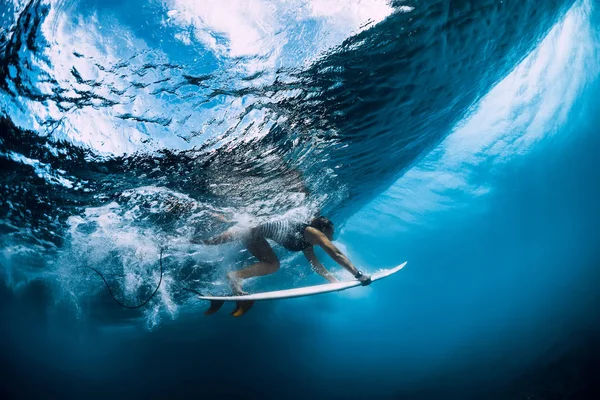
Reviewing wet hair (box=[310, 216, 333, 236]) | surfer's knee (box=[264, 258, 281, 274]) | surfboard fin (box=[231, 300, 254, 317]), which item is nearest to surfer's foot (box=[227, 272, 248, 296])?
surfboard fin (box=[231, 300, 254, 317])

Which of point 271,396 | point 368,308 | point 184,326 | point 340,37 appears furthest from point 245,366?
point 340,37

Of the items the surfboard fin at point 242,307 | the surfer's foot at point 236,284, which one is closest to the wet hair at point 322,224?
the surfer's foot at point 236,284

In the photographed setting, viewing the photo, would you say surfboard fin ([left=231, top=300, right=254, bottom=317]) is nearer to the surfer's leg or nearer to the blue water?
the surfer's leg

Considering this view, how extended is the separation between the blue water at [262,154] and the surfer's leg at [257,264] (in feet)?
5.75

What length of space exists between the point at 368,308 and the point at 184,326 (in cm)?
Result: 3908

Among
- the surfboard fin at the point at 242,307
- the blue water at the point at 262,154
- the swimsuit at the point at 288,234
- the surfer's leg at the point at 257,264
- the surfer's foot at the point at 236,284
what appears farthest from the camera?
the swimsuit at the point at 288,234

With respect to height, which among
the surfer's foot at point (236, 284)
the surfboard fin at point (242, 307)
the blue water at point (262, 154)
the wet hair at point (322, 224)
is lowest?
the surfboard fin at point (242, 307)

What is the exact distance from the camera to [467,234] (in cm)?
3706

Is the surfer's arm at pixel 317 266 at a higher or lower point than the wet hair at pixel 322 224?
lower

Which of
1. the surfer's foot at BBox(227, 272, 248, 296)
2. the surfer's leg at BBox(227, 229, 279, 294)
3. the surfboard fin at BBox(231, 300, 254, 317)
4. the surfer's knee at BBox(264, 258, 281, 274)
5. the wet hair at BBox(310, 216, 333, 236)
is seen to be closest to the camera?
the surfboard fin at BBox(231, 300, 254, 317)

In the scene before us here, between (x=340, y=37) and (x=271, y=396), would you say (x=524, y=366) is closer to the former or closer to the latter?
(x=271, y=396)

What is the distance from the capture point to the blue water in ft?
14.1

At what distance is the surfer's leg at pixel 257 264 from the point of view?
626cm

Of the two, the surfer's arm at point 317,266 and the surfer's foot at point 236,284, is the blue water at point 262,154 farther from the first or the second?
the surfer's foot at point 236,284
